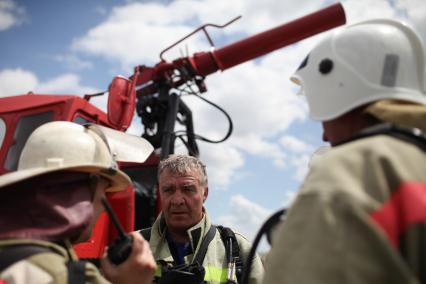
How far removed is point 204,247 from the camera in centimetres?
295

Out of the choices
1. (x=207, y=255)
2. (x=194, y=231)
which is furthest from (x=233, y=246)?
(x=194, y=231)

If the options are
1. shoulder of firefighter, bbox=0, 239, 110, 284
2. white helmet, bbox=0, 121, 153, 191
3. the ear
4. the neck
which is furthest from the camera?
the ear

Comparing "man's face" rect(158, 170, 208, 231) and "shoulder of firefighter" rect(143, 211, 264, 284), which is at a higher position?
"man's face" rect(158, 170, 208, 231)

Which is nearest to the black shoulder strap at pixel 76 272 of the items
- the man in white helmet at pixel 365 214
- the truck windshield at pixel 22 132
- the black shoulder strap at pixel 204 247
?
the man in white helmet at pixel 365 214

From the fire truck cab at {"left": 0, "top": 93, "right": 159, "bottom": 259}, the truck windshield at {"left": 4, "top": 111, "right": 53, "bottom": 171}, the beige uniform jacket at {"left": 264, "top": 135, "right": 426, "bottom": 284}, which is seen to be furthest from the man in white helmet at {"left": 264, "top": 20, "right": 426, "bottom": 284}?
the truck windshield at {"left": 4, "top": 111, "right": 53, "bottom": 171}

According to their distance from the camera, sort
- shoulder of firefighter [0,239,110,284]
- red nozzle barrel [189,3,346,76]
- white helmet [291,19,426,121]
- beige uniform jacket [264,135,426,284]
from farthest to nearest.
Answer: red nozzle barrel [189,3,346,76]
white helmet [291,19,426,121]
shoulder of firefighter [0,239,110,284]
beige uniform jacket [264,135,426,284]

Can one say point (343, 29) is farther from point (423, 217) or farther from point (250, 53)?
point (250, 53)

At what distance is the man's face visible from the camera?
Answer: 10.4ft

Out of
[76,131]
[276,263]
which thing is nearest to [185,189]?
[76,131]

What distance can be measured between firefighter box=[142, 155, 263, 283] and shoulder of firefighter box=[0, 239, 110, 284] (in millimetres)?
1335

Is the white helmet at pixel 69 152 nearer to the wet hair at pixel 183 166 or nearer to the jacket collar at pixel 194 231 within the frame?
the jacket collar at pixel 194 231

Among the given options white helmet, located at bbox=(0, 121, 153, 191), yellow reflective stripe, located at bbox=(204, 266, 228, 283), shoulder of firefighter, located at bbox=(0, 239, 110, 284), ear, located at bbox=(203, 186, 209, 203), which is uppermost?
white helmet, located at bbox=(0, 121, 153, 191)

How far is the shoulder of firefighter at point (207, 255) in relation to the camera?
9.37 ft

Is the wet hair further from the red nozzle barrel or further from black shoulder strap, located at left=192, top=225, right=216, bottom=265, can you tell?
the red nozzle barrel
